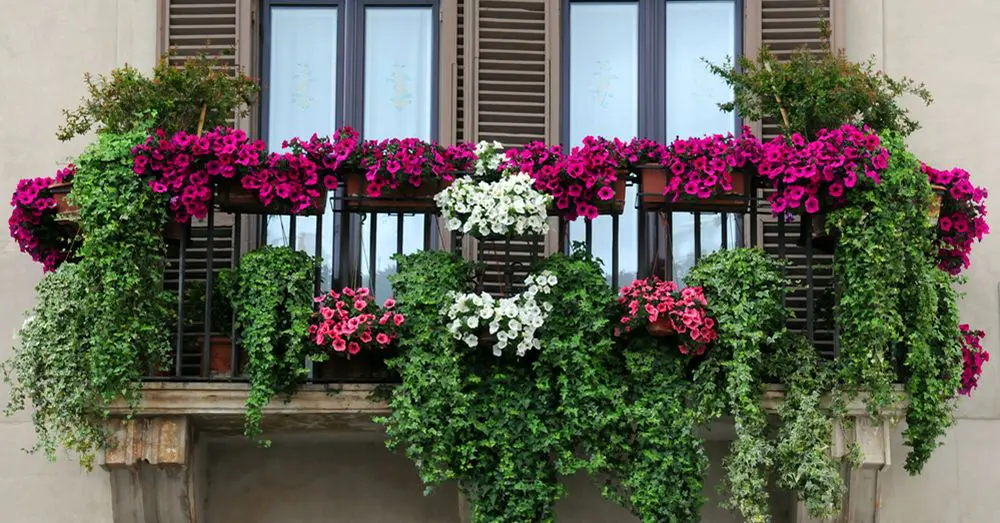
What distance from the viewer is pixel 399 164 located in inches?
384

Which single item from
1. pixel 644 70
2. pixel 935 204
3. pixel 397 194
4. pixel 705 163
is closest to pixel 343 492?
pixel 397 194

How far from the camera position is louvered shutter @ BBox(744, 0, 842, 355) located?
10.3m

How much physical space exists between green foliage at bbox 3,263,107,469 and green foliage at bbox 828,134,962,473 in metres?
3.42

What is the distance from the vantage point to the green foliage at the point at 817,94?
10.1 meters

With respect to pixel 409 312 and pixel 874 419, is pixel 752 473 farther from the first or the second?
pixel 409 312

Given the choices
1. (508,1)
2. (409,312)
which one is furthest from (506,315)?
(508,1)

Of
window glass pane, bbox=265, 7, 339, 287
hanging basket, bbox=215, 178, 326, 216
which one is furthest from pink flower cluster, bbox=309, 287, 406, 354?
window glass pane, bbox=265, 7, 339, 287

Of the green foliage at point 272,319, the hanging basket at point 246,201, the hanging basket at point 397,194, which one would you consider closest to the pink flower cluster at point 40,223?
the hanging basket at point 246,201

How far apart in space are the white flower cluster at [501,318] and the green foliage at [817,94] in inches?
59.8

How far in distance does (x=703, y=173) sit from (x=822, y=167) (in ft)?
1.80

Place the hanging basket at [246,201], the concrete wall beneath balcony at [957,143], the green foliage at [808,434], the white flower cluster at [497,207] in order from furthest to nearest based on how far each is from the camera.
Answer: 1. the concrete wall beneath balcony at [957,143]
2. the hanging basket at [246,201]
3. the white flower cluster at [497,207]
4. the green foliage at [808,434]

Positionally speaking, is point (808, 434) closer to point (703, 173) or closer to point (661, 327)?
point (661, 327)

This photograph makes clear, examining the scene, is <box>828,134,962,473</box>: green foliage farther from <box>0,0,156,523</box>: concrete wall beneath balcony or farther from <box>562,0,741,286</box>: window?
<box>0,0,156,523</box>: concrete wall beneath balcony

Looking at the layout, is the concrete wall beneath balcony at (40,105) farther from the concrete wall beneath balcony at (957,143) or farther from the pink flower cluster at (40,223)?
the concrete wall beneath balcony at (957,143)
